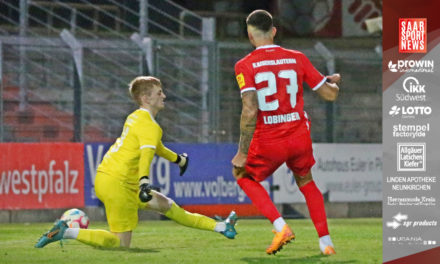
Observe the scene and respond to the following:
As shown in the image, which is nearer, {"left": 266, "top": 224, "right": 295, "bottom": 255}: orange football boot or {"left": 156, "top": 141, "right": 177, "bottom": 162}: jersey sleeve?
{"left": 266, "top": 224, "right": 295, "bottom": 255}: orange football boot

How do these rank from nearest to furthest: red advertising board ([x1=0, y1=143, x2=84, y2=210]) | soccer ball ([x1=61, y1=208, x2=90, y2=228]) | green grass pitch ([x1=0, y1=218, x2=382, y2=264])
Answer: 1. green grass pitch ([x1=0, y1=218, x2=382, y2=264])
2. soccer ball ([x1=61, y1=208, x2=90, y2=228])
3. red advertising board ([x1=0, y1=143, x2=84, y2=210])

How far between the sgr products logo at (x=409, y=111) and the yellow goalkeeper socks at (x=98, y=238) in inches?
127

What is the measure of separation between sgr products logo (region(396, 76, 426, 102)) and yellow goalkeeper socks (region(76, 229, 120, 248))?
326 cm

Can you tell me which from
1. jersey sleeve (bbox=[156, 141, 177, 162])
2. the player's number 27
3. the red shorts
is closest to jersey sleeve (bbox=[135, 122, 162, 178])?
jersey sleeve (bbox=[156, 141, 177, 162])

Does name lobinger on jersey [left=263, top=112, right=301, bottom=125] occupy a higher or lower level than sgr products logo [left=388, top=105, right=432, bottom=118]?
higher

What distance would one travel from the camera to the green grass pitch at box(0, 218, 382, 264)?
24.2ft

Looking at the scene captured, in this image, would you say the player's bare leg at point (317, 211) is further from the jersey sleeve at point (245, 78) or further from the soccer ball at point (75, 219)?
the soccer ball at point (75, 219)

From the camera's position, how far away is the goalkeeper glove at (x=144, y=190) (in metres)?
7.38

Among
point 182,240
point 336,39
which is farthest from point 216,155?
point 336,39

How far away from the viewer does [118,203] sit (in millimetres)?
7988

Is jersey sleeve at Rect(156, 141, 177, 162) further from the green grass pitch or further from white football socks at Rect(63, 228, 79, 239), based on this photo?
white football socks at Rect(63, 228, 79, 239)

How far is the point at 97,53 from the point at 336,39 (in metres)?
10.6

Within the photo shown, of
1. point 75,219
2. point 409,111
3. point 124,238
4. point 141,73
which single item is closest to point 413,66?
point 409,111

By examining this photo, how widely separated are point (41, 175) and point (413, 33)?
9.73 meters
